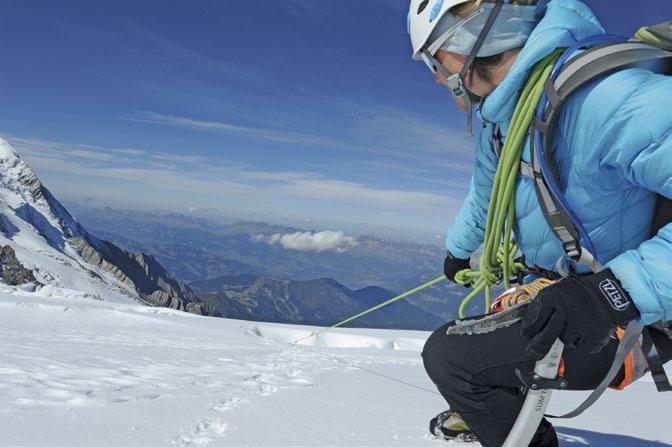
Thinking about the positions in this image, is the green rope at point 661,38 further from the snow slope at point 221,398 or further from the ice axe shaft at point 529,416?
the snow slope at point 221,398

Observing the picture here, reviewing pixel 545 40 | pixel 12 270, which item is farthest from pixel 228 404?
pixel 12 270

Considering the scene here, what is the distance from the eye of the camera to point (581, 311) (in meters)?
2.01

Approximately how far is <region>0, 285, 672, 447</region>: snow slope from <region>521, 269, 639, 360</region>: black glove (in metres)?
1.95

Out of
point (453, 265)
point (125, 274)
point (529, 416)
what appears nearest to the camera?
point (529, 416)

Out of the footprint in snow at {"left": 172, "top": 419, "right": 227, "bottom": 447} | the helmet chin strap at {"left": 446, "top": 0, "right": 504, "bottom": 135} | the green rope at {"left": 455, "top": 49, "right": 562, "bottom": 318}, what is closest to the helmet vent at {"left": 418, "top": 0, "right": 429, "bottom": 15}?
the helmet chin strap at {"left": 446, "top": 0, "right": 504, "bottom": 135}

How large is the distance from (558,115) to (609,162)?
34 cm

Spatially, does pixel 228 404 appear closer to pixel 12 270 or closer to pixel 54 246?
pixel 12 270

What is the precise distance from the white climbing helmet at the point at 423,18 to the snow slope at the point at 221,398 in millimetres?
2952

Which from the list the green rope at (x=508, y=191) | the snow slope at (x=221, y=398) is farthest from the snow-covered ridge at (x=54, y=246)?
the green rope at (x=508, y=191)

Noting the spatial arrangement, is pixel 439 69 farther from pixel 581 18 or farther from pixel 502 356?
pixel 502 356

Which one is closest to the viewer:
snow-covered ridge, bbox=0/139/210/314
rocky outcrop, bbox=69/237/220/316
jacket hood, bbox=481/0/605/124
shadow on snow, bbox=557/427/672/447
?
jacket hood, bbox=481/0/605/124

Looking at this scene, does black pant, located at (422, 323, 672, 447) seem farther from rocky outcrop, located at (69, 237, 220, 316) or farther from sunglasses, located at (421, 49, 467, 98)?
rocky outcrop, located at (69, 237, 220, 316)

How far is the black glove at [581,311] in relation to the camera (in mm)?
2004

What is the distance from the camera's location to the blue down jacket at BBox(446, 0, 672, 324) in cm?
194
